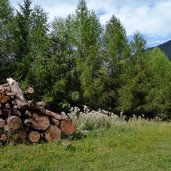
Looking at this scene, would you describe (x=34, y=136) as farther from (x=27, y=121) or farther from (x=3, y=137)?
(x=3, y=137)

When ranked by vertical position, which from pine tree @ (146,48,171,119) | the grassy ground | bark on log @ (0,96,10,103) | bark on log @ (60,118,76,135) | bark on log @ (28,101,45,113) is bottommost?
the grassy ground

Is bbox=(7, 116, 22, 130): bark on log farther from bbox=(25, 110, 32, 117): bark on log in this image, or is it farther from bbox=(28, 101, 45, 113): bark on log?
bbox=(28, 101, 45, 113): bark on log

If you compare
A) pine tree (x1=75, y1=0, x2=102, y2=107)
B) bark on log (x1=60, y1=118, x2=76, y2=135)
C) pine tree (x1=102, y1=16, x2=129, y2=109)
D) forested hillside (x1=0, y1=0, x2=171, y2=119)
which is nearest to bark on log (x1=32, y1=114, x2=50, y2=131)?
bark on log (x1=60, y1=118, x2=76, y2=135)

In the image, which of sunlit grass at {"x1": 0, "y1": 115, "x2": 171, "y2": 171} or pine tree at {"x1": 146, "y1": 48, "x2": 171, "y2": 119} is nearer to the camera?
sunlit grass at {"x1": 0, "y1": 115, "x2": 171, "y2": 171}

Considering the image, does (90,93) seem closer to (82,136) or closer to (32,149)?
(82,136)

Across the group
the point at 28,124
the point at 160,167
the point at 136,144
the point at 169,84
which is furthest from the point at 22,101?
the point at 169,84

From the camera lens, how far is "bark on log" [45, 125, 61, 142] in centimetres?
1464

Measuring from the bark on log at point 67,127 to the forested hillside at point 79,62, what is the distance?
2104cm

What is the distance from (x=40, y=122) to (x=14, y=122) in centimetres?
99

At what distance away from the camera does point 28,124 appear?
14227 mm

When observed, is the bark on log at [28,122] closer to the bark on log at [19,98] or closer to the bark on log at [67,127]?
the bark on log at [19,98]

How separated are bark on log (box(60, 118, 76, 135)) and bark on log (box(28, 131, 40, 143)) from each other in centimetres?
112

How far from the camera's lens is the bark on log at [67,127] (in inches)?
597

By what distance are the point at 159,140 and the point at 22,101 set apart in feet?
18.8
